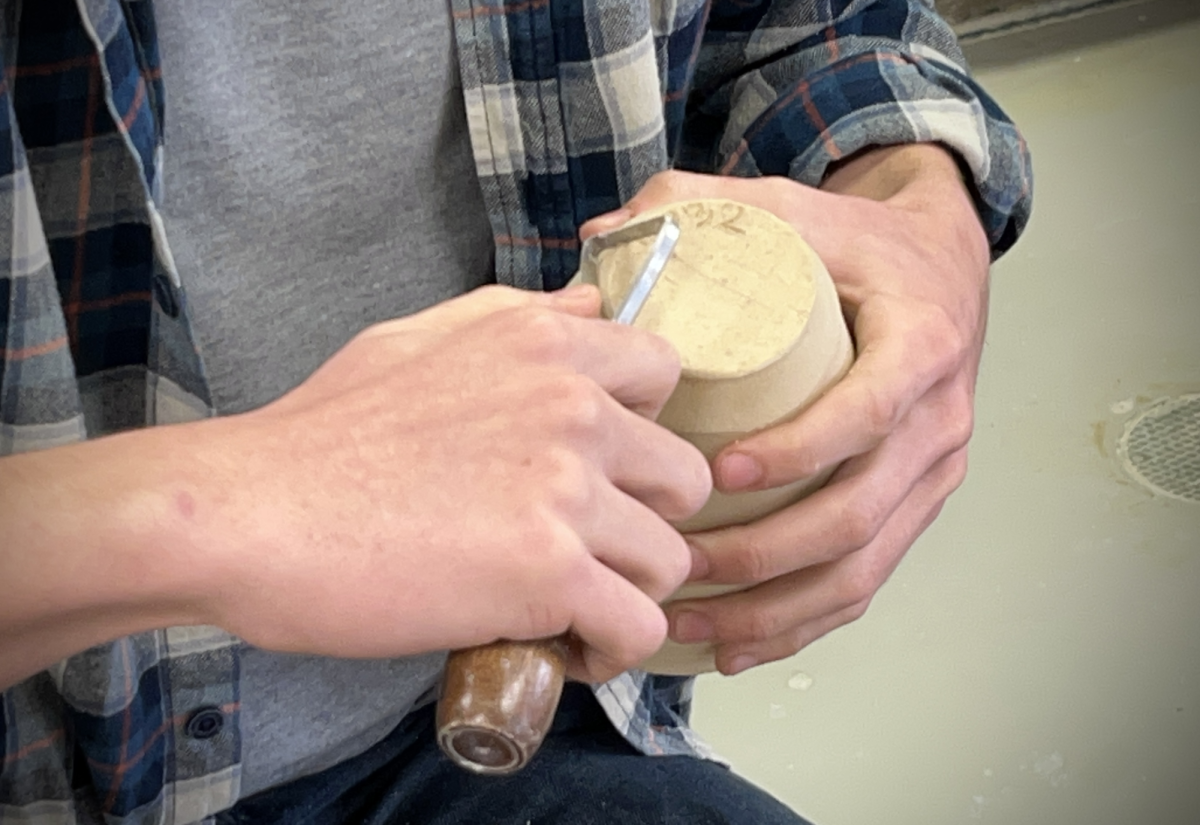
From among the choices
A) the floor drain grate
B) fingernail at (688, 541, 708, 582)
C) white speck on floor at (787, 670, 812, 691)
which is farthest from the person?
the floor drain grate

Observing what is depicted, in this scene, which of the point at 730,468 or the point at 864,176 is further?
the point at 864,176

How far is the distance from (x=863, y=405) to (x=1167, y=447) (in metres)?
A: 1.04

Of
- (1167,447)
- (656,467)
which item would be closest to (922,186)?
(656,467)

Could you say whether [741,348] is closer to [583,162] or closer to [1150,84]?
[583,162]

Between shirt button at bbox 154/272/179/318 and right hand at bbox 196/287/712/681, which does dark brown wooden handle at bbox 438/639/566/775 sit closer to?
right hand at bbox 196/287/712/681

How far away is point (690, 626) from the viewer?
1.84 feet

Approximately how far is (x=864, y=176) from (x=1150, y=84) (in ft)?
4.57

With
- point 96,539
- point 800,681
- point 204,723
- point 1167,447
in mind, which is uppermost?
point 96,539

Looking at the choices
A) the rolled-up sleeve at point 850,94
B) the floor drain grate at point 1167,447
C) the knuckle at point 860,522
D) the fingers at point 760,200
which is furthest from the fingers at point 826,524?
the floor drain grate at point 1167,447

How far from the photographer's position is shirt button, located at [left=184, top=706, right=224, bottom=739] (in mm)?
602

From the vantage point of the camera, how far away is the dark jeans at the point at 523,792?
26.5 inches

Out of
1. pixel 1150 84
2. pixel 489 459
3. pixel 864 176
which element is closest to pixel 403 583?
pixel 489 459

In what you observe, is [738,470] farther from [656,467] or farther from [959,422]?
[959,422]

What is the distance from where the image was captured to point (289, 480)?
0.40m
